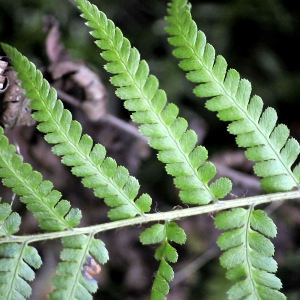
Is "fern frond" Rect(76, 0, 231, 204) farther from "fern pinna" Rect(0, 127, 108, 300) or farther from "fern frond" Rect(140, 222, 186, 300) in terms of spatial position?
"fern pinna" Rect(0, 127, 108, 300)

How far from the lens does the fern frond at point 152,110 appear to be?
148 centimetres

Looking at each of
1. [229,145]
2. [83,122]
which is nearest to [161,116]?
[83,122]

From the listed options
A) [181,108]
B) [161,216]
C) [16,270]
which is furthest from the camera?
[181,108]

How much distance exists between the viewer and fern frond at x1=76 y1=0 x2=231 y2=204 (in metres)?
1.48

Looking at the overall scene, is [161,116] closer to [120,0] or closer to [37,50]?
[37,50]

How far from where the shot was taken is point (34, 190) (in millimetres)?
1545

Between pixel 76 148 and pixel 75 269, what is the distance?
0.40 m

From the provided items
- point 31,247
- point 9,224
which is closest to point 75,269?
point 31,247

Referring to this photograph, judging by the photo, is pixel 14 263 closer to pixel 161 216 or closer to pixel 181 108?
→ pixel 161 216

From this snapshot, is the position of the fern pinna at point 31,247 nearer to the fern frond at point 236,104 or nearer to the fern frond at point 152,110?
the fern frond at point 152,110

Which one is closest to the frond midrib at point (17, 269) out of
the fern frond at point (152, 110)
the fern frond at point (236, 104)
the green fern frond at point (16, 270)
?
the green fern frond at point (16, 270)

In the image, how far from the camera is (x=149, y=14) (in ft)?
9.52

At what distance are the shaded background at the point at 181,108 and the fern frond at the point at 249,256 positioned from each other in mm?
894

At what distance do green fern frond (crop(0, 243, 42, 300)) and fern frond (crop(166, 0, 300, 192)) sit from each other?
786 millimetres
